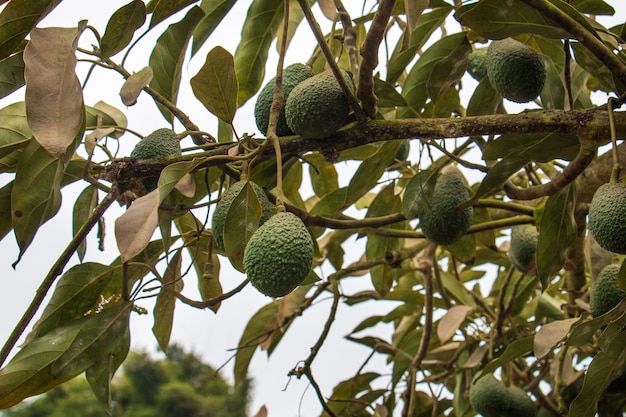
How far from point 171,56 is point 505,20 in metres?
0.43

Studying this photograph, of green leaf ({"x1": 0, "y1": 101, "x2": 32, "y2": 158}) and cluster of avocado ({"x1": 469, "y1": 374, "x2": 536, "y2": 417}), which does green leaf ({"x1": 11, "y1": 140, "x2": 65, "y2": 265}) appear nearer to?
green leaf ({"x1": 0, "y1": 101, "x2": 32, "y2": 158})

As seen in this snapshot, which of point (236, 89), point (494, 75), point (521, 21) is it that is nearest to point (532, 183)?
point (494, 75)

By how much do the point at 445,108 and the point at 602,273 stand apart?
0.33 metres

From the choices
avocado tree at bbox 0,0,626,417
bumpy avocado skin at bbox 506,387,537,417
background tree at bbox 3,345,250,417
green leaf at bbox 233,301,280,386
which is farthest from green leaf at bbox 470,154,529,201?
background tree at bbox 3,345,250,417

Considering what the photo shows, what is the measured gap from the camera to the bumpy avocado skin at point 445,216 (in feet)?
3.37

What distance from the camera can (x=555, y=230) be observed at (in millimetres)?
1015

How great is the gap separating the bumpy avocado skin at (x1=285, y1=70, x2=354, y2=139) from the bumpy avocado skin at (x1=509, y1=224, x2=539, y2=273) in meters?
0.56

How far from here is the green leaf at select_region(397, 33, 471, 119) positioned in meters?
0.99

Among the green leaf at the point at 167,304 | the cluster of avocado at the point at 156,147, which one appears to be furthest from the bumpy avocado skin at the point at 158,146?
the green leaf at the point at 167,304

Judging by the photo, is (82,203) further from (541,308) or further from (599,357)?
(541,308)

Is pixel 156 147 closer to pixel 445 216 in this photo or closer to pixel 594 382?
pixel 445 216

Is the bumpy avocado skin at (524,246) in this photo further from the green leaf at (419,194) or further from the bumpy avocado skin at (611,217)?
the bumpy avocado skin at (611,217)

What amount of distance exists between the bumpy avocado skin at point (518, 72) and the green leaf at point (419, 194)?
7.6 inches

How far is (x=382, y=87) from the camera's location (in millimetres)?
917
